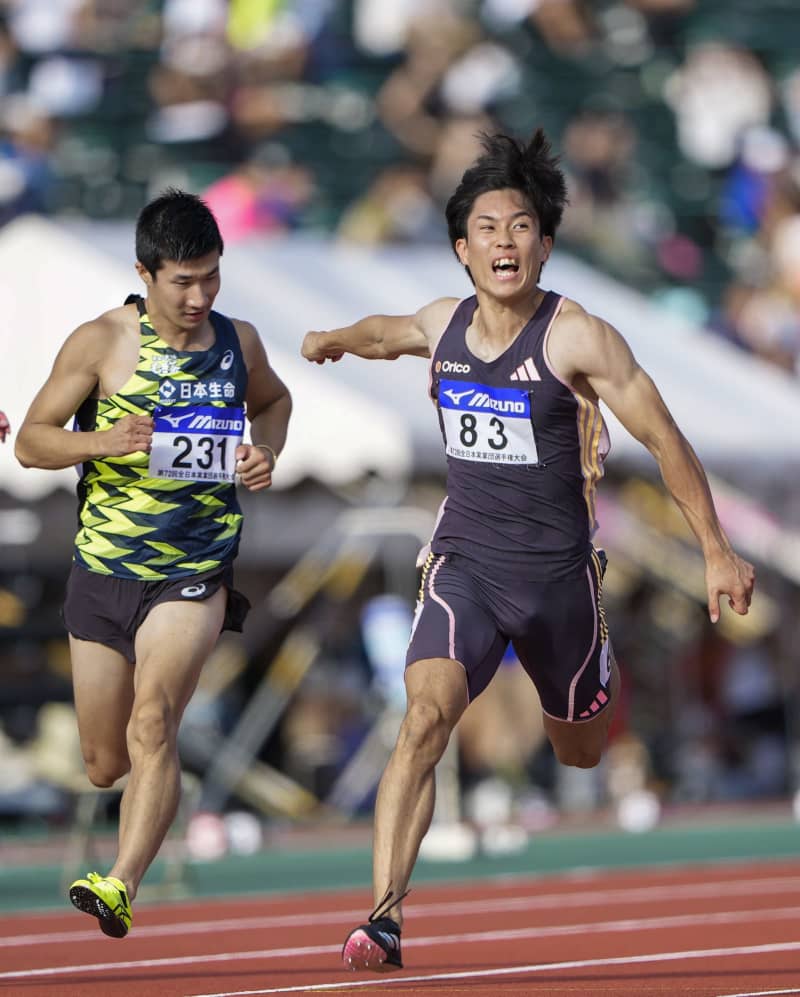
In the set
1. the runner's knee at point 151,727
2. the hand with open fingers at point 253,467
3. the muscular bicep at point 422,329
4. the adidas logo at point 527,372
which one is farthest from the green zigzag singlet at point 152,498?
the adidas logo at point 527,372

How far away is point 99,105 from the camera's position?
19.4 m

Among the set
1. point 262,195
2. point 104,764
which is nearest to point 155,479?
point 104,764

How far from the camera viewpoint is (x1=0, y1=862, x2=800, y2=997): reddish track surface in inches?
259

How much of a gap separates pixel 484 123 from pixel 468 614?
13.5 m

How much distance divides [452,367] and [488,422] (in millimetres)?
195

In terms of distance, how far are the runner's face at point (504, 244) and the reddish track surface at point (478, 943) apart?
1.95 meters

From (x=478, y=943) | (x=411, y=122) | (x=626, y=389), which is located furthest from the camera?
(x=411, y=122)

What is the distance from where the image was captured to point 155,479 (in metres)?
6.66

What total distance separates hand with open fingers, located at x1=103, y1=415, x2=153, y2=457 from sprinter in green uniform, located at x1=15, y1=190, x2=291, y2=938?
0.07 metres

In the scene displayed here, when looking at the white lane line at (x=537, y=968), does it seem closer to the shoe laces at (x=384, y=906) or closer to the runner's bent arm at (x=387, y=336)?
the shoe laces at (x=384, y=906)

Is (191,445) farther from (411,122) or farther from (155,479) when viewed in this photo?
(411,122)

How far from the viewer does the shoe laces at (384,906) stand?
5.66m

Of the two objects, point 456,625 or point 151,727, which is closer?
point 456,625

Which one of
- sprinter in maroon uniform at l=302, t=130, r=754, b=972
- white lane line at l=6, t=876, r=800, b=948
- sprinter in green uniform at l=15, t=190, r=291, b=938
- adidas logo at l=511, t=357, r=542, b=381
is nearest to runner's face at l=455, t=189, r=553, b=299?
sprinter in maroon uniform at l=302, t=130, r=754, b=972
